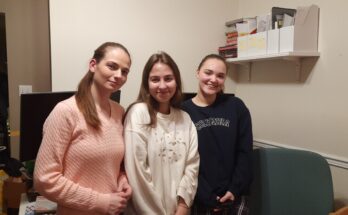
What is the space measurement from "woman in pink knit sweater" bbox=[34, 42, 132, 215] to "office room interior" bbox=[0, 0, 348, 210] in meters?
1.11

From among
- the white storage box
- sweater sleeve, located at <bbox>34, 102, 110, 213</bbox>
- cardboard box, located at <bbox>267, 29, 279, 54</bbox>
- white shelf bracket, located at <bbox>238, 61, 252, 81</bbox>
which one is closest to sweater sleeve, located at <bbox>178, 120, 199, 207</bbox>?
sweater sleeve, located at <bbox>34, 102, 110, 213</bbox>

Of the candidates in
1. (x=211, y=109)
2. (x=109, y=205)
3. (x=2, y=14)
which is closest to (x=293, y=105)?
(x=211, y=109)

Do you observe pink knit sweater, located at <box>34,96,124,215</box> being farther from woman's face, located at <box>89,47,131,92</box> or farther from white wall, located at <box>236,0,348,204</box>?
white wall, located at <box>236,0,348,204</box>

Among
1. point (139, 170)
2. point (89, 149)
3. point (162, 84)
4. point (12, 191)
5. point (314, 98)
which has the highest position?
point (162, 84)

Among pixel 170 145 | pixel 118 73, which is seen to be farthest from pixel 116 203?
pixel 118 73

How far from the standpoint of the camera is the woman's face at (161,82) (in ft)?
4.53

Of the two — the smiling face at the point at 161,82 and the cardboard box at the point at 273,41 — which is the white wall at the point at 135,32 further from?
the smiling face at the point at 161,82

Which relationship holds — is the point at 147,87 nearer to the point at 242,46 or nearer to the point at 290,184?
the point at 290,184

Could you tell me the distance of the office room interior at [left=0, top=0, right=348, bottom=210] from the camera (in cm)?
200

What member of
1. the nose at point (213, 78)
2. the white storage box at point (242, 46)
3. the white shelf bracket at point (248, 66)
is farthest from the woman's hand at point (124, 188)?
the white shelf bracket at point (248, 66)

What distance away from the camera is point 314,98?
2129 millimetres

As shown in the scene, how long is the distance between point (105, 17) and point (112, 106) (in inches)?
47.9

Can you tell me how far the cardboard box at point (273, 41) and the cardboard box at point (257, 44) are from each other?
3 cm

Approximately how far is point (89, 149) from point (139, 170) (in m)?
0.23
